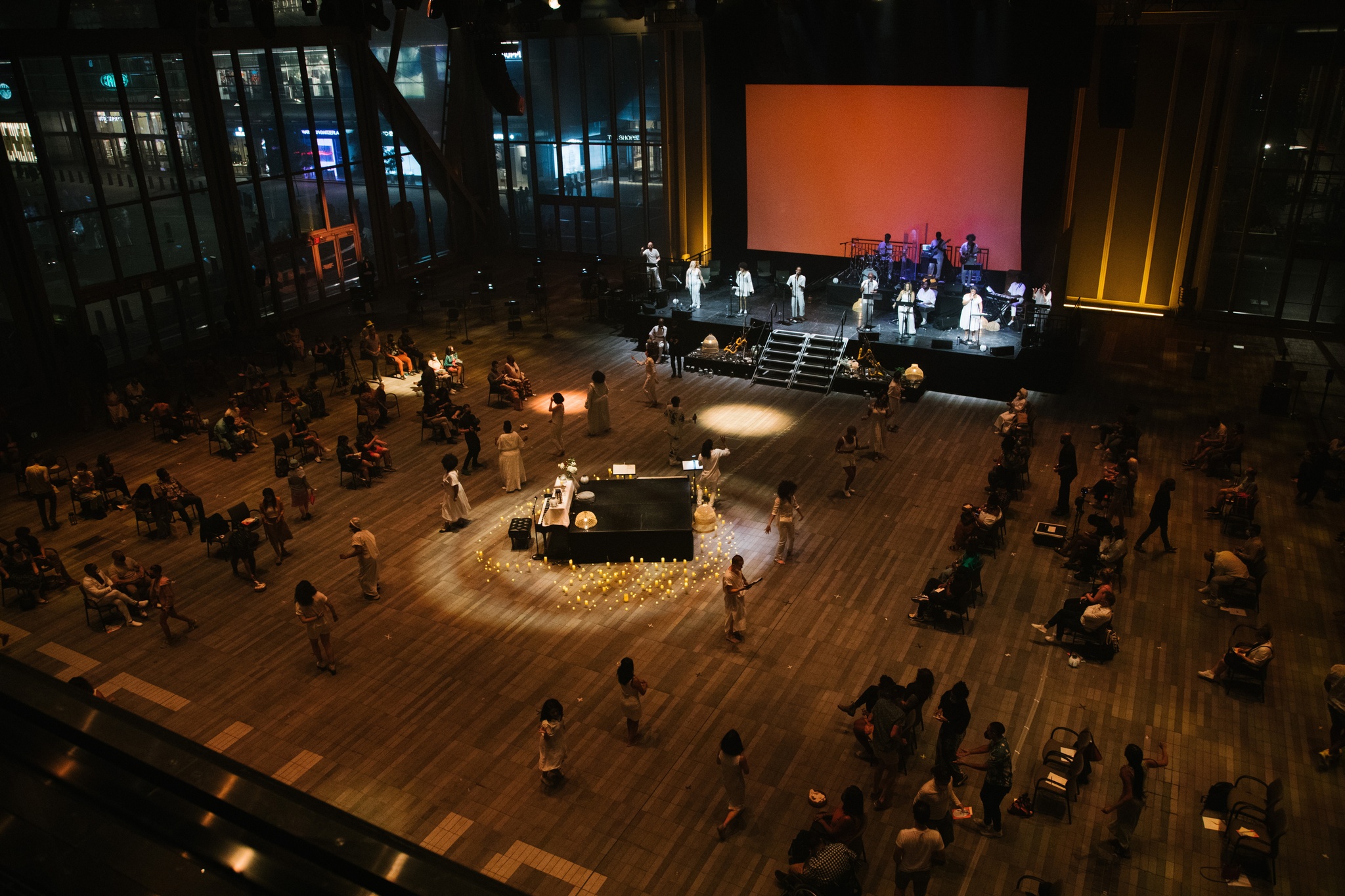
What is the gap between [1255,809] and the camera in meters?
9.05

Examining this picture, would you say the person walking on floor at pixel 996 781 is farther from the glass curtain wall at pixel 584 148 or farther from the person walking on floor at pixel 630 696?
the glass curtain wall at pixel 584 148

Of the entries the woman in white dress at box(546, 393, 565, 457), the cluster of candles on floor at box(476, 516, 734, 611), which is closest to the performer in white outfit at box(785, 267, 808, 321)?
the woman in white dress at box(546, 393, 565, 457)

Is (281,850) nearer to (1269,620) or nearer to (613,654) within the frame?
(613,654)

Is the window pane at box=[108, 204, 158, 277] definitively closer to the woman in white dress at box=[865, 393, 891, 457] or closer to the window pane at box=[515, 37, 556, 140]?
the window pane at box=[515, 37, 556, 140]

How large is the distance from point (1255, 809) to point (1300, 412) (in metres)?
12.5

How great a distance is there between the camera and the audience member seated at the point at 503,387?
2005cm

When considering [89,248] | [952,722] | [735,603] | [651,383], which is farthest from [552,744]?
[89,248]

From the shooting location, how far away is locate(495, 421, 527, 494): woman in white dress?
1595cm

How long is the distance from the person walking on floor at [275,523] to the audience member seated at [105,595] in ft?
6.05

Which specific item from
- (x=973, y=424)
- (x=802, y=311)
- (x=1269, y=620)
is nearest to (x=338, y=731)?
(x=1269, y=620)

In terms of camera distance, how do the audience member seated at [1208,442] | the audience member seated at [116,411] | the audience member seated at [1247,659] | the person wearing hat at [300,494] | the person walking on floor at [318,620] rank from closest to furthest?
the audience member seated at [1247,659] < the person walking on floor at [318,620] < the person wearing hat at [300,494] < the audience member seated at [1208,442] < the audience member seated at [116,411]

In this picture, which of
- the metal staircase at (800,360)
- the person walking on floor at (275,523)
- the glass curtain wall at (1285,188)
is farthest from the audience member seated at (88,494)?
the glass curtain wall at (1285,188)

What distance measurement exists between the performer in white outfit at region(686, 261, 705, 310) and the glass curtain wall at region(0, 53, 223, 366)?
464 inches

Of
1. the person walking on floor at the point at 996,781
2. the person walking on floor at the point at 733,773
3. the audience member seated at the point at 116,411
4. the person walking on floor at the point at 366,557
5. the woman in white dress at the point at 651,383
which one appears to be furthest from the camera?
the woman in white dress at the point at 651,383
